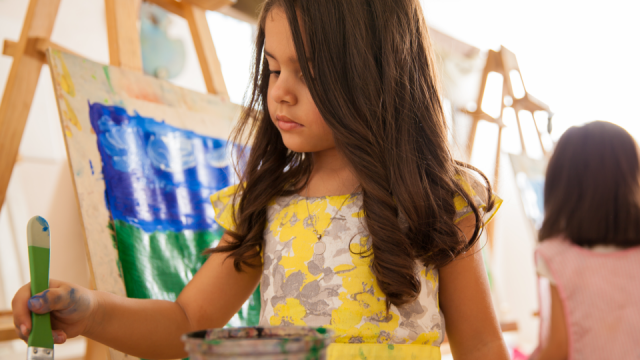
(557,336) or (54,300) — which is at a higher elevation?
(54,300)

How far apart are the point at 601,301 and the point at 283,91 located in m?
1.18

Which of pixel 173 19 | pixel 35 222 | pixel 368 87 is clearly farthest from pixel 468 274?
pixel 173 19

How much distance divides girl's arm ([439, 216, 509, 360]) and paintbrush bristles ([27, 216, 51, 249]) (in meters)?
0.62

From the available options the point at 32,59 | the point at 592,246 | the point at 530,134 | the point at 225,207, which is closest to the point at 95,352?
the point at 225,207

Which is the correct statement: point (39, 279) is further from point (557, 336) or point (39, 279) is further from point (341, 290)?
point (557, 336)

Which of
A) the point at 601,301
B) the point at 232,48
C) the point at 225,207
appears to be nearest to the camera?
the point at 225,207

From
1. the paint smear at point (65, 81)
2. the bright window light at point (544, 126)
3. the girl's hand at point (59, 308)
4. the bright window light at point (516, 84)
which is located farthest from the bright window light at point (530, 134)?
the girl's hand at point (59, 308)

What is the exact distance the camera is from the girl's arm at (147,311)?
623 mm

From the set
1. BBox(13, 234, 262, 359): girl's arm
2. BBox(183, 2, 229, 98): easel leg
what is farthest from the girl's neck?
BBox(183, 2, 229, 98): easel leg

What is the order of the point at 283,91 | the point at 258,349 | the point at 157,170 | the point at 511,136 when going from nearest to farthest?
the point at 258,349 < the point at 283,91 < the point at 157,170 < the point at 511,136

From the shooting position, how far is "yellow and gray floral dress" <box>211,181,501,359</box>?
76cm

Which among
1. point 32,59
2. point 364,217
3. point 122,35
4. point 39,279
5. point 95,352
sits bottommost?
point 95,352

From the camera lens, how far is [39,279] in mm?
575

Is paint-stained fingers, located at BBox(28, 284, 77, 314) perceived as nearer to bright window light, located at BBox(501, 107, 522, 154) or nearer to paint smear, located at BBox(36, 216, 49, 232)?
paint smear, located at BBox(36, 216, 49, 232)
